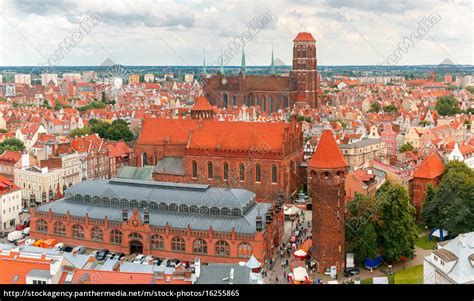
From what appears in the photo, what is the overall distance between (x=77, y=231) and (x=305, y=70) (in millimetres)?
71169

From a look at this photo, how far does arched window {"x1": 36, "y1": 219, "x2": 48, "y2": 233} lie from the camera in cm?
4006

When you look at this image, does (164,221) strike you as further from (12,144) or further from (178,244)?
(12,144)

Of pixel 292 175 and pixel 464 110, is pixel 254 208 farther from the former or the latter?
pixel 464 110

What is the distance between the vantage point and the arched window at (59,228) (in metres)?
39.5

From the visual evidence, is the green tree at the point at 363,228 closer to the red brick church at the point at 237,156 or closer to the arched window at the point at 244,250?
the arched window at the point at 244,250

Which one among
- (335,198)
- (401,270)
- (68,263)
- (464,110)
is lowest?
(401,270)

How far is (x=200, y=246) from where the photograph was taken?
1410 inches

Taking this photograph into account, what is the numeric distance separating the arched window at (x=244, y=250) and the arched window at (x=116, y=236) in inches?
326

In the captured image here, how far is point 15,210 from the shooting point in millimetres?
45906

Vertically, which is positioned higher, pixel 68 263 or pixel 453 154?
pixel 453 154

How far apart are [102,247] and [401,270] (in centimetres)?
1939

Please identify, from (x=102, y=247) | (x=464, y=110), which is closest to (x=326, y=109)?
(x=464, y=110)

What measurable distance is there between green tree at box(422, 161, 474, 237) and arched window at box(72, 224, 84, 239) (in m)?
25.0

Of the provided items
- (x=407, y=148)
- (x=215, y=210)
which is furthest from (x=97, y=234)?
(x=407, y=148)
